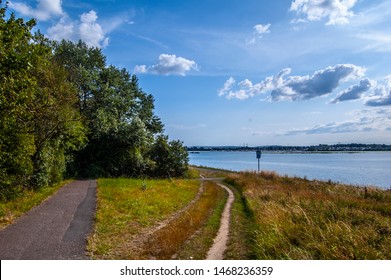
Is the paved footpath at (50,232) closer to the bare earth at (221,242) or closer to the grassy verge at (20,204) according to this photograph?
the grassy verge at (20,204)

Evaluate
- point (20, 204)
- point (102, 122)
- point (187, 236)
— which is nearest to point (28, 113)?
point (20, 204)

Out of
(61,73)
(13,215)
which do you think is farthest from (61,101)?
(13,215)

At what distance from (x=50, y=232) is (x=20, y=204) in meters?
5.12

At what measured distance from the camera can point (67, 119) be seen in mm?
23172

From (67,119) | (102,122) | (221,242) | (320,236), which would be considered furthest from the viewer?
(102,122)

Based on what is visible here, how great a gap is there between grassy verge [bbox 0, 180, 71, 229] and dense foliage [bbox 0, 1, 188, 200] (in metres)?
0.69

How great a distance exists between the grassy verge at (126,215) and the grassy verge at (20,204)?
3.19 metres

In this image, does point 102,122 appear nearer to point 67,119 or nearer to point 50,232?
point 67,119

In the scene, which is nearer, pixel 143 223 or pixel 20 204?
pixel 143 223

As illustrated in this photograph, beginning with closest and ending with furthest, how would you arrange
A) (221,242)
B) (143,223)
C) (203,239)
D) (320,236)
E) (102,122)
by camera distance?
(320,236)
(221,242)
(203,239)
(143,223)
(102,122)

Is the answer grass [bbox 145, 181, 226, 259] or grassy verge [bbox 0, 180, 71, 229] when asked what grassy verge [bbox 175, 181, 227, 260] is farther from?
grassy verge [bbox 0, 180, 71, 229]

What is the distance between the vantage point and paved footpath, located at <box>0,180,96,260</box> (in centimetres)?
955

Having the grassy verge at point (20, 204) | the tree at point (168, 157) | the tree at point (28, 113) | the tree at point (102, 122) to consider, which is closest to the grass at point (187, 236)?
the grassy verge at point (20, 204)

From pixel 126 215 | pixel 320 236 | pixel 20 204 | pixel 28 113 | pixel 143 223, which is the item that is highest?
pixel 28 113
